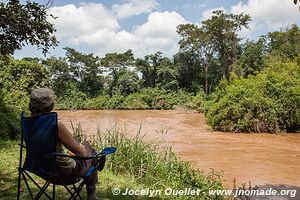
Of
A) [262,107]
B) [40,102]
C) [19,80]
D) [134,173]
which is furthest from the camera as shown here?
[262,107]

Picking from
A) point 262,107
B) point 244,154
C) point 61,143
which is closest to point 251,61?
point 262,107

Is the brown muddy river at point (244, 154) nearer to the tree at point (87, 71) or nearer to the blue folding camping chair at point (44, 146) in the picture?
the blue folding camping chair at point (44, 146)

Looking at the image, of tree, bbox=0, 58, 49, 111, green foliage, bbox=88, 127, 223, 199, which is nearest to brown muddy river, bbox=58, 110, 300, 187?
green foliage, bbox=88, 127, 223, 199

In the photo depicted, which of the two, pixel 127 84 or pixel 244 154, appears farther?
pixel 127 84

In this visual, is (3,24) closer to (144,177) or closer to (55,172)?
(144,177)

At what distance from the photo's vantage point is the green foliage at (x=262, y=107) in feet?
42.8

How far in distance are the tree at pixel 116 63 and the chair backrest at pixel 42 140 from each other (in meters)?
34.2

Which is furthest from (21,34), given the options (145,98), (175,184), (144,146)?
(145,98)

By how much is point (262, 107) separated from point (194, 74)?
22172mm

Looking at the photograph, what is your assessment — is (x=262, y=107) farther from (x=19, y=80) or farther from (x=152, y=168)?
(x=19, y=80)

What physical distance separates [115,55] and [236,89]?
24.7 m

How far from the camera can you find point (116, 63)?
36.8 meters

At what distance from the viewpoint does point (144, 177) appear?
15.2 ft

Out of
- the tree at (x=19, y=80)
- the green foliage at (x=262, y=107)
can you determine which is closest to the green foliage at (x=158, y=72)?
the tree at (x=19, y=80)
